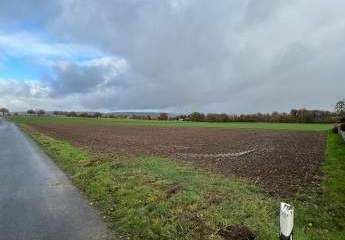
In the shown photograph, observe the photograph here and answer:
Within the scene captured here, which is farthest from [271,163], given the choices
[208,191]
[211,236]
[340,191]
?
[211,236]

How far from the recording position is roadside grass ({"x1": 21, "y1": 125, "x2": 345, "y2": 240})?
7.55 metres

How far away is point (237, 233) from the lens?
7.24 meters

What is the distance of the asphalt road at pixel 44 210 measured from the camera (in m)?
7.19

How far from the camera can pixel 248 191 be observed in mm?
11000

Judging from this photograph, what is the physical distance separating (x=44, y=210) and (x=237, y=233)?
428 centimetres

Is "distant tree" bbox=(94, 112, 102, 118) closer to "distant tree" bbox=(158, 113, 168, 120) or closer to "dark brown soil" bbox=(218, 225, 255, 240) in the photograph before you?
"distant tree" bbox=(158, 113, 168, 120)

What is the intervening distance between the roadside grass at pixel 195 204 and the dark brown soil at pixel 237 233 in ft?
0.40

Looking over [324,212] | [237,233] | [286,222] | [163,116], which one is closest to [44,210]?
[237,233]

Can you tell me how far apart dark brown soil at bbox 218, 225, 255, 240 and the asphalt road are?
201 centimetres

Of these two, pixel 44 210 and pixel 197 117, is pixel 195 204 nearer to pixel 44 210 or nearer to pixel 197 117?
pixel 44 210

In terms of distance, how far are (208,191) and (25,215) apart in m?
4.57

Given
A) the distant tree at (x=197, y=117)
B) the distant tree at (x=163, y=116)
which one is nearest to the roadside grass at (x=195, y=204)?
the distant tree at (x=197, y=117)

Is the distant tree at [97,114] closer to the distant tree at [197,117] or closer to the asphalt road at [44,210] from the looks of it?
the distant tree at [197,117]

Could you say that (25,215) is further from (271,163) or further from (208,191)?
(271,163)
